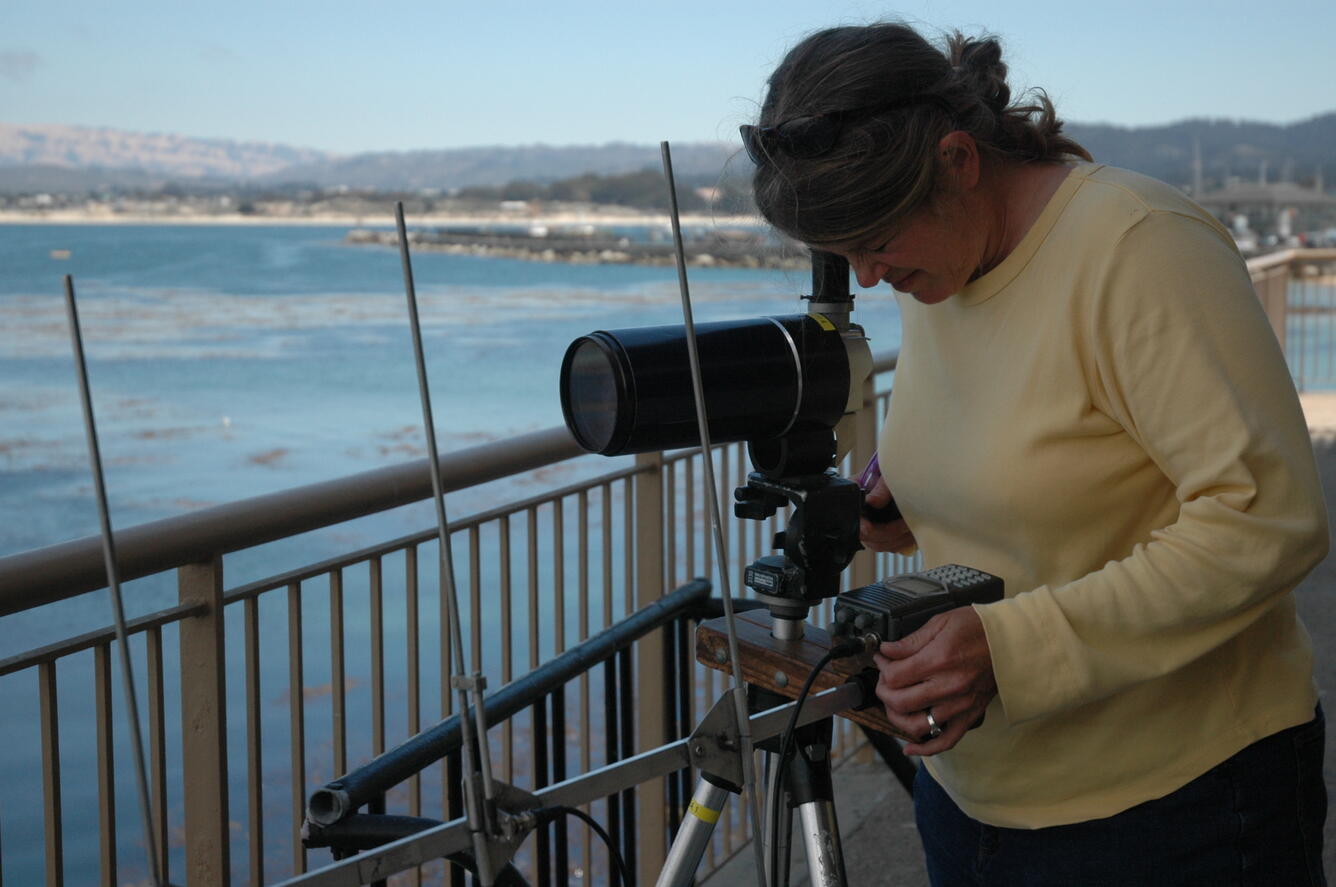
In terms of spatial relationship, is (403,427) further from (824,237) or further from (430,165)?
(430,165)

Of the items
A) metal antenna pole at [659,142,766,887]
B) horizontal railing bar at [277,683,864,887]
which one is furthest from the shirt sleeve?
metal antenna pole at [659,142,766,887]

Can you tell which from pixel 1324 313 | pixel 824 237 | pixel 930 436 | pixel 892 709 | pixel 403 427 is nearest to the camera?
pixel 892 709

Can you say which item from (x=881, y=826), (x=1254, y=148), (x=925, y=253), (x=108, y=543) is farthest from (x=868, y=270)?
(x=1254, y=148)

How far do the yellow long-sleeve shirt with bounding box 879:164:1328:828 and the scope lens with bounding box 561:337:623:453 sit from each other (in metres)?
0.32

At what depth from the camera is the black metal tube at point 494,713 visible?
3.31 ft

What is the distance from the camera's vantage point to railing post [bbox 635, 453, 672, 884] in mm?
2277

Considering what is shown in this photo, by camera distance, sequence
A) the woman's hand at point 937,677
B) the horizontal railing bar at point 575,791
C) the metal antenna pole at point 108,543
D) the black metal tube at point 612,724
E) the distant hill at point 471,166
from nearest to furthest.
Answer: the metal antenna pole at point 108,543, the horizontal railing bar at point 575,791, the woman's hand at point 937,677, the black metal tube at point 612,724, the distant hill at point 471,166

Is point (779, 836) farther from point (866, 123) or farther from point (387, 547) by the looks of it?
point (387, 547)

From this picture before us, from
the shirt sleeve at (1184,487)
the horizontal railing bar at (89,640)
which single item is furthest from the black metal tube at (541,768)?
the shirt sleeve at (1184,487)

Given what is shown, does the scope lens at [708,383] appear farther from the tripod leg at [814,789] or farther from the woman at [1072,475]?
the tripod leg at [814,789]

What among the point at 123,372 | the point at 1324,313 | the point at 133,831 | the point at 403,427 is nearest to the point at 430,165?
the point at 123,372

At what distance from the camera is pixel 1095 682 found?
0.94 meters

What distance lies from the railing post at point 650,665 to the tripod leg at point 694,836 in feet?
3.97

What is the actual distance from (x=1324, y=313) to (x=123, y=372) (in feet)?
59.7
